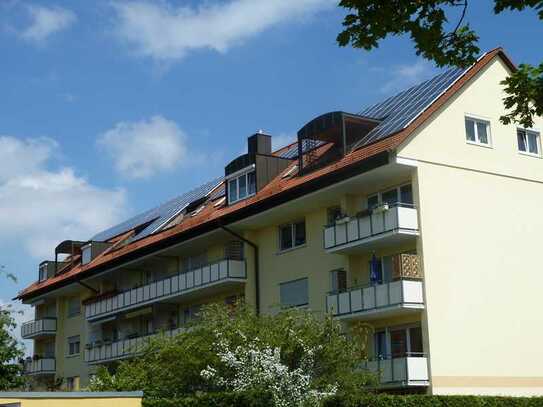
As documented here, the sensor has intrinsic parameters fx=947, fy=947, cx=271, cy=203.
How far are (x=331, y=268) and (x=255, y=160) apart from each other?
6.68 m

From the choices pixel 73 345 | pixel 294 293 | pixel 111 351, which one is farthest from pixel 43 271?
pixel 294 293

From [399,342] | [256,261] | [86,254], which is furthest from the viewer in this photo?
[86,254]

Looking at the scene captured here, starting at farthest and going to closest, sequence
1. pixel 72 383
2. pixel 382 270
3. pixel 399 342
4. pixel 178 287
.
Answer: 1. pixel 72 383
2. pixel 178 287
3. pixel 382 270
4. pixel 399 342

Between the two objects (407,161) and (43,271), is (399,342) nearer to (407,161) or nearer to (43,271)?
(407,161)

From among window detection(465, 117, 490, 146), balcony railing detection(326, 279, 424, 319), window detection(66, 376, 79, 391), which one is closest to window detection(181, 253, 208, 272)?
balcony railing detection(326, 279, 424, 319)

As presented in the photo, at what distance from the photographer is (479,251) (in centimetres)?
2923

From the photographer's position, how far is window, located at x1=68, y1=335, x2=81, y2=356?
50.4 meters

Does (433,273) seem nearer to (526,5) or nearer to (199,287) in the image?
(199,287)

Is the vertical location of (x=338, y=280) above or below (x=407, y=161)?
below

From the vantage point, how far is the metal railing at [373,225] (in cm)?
2800

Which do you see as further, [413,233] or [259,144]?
[259,144]

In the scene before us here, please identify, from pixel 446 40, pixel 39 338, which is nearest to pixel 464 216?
pixel 446 40

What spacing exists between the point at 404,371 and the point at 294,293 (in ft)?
23.3

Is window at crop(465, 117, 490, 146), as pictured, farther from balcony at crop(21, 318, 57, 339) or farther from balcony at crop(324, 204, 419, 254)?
balcony at crop(21, 318, 57, 339)
